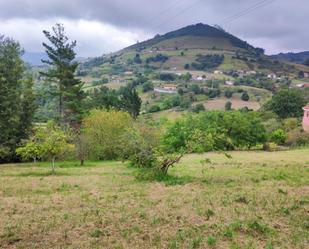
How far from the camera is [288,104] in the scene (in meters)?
80.9

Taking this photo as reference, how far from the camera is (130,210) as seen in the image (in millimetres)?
12164

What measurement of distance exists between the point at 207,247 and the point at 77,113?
4782cm

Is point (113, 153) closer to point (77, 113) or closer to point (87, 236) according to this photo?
point (77, 113)

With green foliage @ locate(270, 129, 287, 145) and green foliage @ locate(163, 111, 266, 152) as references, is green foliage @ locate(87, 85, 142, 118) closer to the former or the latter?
green foliage @ locate(163, 111, 266, 152)

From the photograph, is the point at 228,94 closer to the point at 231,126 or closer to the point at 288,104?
the point at 288,104

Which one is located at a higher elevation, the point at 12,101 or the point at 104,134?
the point at 12,101

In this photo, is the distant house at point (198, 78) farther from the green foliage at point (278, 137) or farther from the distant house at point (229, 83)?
the green foliage at point (278, 137)

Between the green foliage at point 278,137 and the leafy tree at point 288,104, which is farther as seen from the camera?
the leafy tree at point 288,104

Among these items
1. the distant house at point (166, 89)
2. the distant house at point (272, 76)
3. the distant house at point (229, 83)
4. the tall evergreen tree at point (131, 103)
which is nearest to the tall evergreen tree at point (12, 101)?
the tall evergreen tree at point (131, 103)

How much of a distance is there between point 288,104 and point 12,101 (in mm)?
65563

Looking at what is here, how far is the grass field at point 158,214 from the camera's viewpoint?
9.12m

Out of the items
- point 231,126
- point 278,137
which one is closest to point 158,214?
point 231,126

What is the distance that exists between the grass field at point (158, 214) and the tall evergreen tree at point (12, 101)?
1966cm

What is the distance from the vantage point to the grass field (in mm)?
9117
